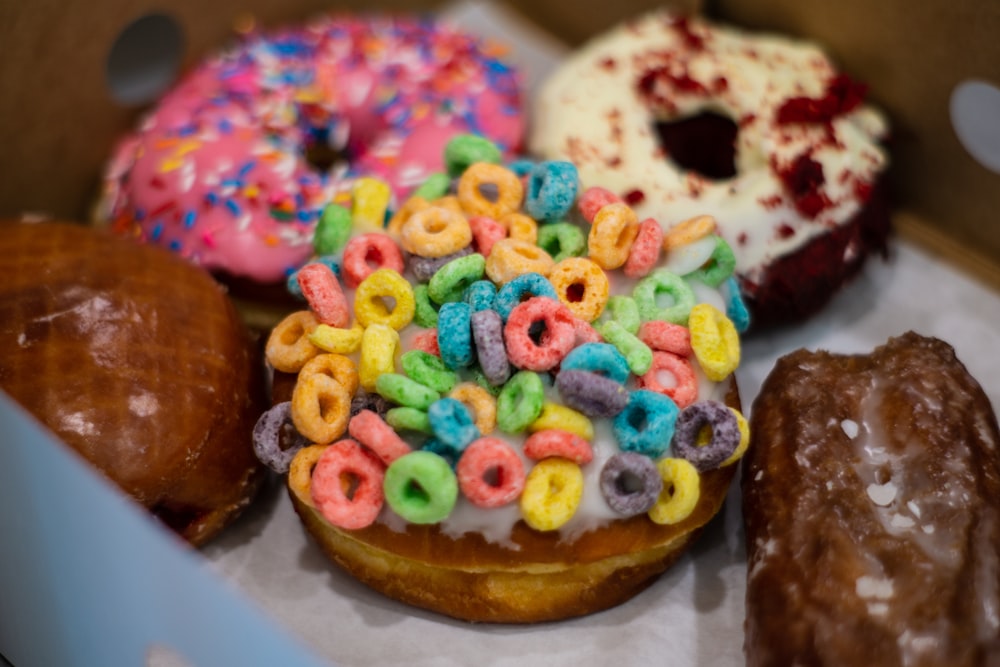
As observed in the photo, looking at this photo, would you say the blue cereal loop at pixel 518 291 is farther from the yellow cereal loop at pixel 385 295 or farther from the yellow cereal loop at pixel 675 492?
the yellow cereal loop at pixel 675 492

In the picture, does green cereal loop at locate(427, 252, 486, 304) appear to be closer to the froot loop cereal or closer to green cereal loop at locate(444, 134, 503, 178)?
the froot loop cereal

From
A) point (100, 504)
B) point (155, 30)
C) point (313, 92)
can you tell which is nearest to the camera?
point (100, 504)

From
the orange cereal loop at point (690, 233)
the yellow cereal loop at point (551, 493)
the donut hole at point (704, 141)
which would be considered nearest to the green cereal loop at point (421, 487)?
the yellow cereal loop at point (551, 493)

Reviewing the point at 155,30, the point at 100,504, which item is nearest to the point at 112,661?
the point at 100,504

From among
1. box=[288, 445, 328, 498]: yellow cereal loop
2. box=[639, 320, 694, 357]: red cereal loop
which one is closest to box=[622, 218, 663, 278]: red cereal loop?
box=[639, 320, 694, 357]: red cereal loop

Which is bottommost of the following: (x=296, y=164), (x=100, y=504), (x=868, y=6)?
(x=296, y=164)

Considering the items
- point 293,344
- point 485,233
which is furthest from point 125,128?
point 485,233

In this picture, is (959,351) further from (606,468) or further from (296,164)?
(296,164)
